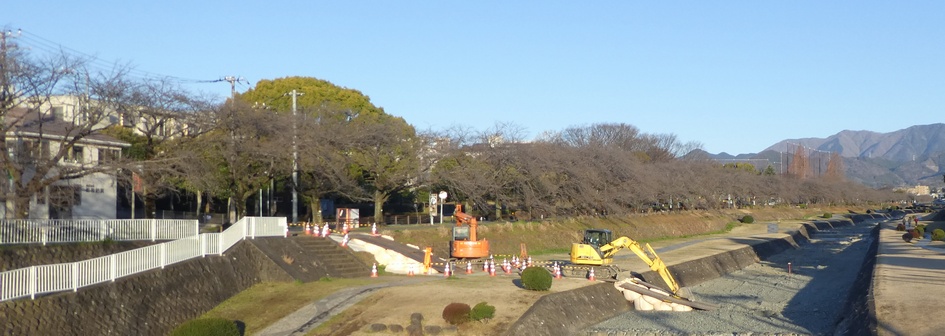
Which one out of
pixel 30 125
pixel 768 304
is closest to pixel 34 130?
pixel 30 125

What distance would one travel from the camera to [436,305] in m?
25.5

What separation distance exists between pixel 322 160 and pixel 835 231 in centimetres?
7879

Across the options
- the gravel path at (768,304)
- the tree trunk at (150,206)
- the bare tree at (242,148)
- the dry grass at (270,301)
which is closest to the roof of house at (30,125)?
the tree trunk at (150,206)

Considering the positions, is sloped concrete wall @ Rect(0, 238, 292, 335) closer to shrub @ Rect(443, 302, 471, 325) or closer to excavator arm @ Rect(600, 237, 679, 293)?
shrub @ Rect(443, 302, 471, 325)

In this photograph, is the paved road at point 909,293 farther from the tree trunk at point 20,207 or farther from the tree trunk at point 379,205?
the tree trunk at point 379,205

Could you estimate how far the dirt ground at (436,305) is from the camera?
2389 centimetres

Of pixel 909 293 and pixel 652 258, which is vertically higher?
pixel 652 258

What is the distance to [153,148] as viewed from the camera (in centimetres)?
3869

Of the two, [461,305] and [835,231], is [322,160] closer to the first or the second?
[461,305]

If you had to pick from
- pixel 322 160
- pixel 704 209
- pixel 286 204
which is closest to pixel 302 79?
pixel 286 204

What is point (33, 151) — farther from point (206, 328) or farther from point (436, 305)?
point (436, 305)

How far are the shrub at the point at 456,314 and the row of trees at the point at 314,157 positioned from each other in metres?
13.7

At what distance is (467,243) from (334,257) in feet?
18.7

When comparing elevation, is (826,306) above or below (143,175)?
below
